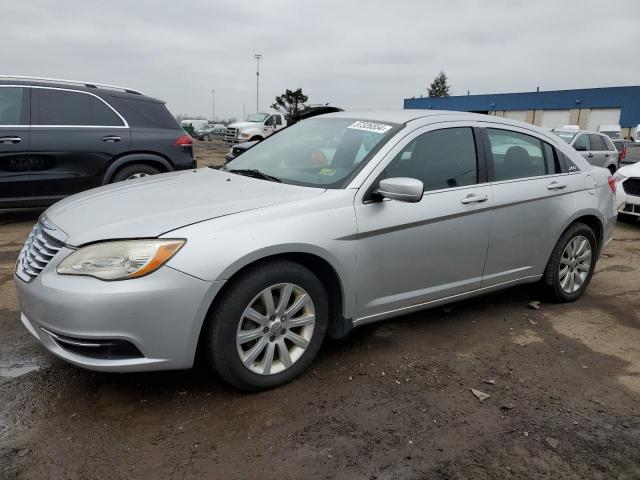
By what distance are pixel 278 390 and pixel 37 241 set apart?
5.17ft

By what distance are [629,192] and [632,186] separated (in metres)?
0.11

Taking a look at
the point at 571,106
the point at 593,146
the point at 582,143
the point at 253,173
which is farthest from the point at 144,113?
the point at 571,106

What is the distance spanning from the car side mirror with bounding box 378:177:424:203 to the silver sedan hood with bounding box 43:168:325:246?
15.3 inches

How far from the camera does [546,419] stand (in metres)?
2.78

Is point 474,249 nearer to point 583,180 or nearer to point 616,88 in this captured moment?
point 583,180

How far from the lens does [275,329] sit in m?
2.87

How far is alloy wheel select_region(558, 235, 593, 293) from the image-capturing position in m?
4.42

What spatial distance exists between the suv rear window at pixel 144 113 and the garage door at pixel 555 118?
150 feet

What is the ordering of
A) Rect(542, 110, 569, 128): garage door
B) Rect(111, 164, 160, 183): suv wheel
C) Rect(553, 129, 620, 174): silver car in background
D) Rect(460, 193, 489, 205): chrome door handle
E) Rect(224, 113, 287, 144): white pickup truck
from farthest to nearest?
1. Rect(542, 110, 569, 128): garage door
2. Rect(224, 113, 287, 144): white pickup truck
3. Rect(553, 129, 620, 174): silver car in background
4. Rect(111, 164, 160, 183): suv wheel
5. Rect(460, 193, 489, 205): chrome door handle

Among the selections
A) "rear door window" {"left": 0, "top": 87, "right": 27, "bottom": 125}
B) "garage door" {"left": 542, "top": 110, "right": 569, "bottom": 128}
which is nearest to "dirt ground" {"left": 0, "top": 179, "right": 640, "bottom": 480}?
"rear door window" {"left": 0, "top": 87, "right": 27, "bottom": 125}

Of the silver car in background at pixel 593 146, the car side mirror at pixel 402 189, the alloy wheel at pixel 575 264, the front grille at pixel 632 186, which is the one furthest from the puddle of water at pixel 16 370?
the silver car in background at pixel 593 146

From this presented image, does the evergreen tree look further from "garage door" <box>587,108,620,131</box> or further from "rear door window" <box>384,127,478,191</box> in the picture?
"rear door window" <box>384,127,478,191</box>

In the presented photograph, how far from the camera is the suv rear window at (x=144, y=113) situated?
7020 mm

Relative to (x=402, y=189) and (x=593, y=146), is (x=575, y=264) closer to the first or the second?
(x=402, y=189)
